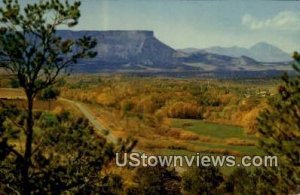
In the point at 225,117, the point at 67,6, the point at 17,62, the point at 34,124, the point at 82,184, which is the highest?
the point at 67,6

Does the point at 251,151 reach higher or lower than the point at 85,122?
lower

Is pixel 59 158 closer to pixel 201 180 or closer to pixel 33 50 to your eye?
pixel 33 50

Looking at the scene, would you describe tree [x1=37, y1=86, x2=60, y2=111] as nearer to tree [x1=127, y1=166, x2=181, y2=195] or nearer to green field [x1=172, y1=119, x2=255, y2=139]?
tree [x1=127, y1=166, x2=181, y2=195]

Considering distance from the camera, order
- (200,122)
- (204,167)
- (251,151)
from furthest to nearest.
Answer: (200,122), (251,151), (204,167)

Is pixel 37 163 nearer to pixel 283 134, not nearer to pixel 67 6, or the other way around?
pixel 67 6

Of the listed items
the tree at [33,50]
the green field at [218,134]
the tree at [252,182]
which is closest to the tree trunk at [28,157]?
the tree at [33,50]

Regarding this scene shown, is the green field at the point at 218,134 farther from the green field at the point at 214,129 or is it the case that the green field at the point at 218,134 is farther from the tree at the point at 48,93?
the tree at the point at 48,93

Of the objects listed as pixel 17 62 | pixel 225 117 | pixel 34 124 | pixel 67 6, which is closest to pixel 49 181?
pixel 34 124
